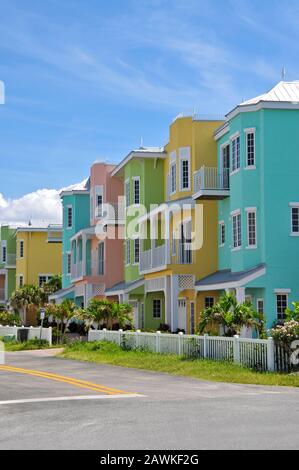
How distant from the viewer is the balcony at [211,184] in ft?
113

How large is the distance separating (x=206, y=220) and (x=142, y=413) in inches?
922

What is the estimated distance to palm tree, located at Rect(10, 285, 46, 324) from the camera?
6228cm

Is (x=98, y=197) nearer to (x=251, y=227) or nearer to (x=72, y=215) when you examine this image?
(x=72, y=215)

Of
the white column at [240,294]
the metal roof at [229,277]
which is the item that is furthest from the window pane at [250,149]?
the white column at [240,294]

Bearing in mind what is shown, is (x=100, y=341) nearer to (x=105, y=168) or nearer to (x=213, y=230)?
(x=213, y=230)

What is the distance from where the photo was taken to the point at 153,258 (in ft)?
125

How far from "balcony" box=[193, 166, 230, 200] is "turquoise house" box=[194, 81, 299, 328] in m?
1.86

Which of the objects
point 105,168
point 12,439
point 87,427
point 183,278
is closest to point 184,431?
point 87,427

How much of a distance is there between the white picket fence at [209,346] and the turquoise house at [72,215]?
1013 inches

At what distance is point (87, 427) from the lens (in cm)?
1197

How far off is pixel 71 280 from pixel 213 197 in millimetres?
21667

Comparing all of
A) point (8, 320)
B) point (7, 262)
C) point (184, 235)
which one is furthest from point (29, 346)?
point (7, 262)

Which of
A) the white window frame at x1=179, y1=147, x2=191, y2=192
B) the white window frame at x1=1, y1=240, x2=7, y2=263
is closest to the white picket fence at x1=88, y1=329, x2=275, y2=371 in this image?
the white window frame at x1=179, y1=147, x2=191, y2=192

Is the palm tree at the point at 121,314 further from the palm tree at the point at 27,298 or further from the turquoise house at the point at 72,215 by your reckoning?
the palm tree at the point at 27,298
